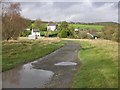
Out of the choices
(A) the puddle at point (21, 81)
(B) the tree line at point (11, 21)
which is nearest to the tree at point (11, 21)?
(B) the tree line at point (11, 21)

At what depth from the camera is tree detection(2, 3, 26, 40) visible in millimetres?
59994

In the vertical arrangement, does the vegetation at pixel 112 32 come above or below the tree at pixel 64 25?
below

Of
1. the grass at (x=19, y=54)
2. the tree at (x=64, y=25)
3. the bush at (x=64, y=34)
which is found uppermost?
the tree at (x=64, y=25)

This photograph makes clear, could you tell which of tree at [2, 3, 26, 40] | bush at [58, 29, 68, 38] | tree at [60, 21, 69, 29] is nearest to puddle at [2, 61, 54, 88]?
tree at [2, 3, 26, 40]

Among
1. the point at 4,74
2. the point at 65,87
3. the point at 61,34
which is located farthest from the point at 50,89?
the point at 61,34

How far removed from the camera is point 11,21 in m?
65.2

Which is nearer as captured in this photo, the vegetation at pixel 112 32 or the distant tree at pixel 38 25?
the vegetation at pixel 112 32

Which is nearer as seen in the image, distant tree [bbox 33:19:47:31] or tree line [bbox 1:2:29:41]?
tree line [bbox 1:2:29:41]

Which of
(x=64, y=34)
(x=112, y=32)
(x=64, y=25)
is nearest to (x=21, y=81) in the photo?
(x=112, y=32)

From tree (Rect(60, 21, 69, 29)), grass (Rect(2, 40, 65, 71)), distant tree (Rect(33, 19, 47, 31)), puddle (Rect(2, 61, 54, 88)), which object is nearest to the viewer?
puddle (Rect(2, 61, 54, 88))

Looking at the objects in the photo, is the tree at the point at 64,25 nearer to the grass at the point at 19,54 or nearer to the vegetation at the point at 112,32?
the vegetation at the point at 112,32

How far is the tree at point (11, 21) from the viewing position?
197ft

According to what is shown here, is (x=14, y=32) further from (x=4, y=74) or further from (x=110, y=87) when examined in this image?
(x=110, y=87)

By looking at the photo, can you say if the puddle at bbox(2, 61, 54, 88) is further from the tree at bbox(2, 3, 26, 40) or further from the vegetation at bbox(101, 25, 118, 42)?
the tree at bbox(2, 3, 26, 40)
